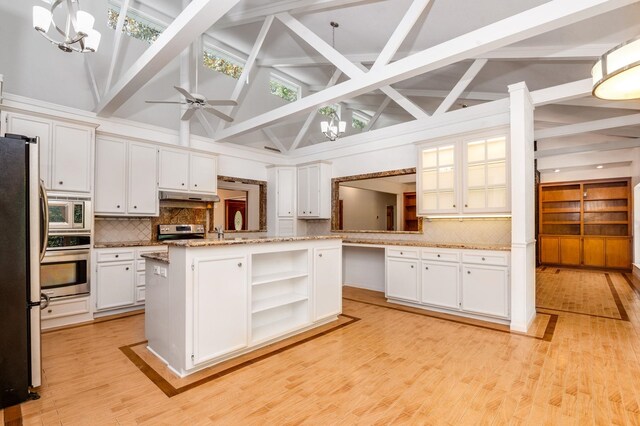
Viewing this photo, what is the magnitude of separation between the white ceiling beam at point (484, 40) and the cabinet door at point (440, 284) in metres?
2.56

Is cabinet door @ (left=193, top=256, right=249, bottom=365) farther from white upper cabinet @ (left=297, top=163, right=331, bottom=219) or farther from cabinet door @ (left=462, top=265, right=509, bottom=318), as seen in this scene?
white upper cabinet @ (left=297, top=163, right=331, bottom=219)

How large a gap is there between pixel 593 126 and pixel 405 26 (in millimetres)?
4773

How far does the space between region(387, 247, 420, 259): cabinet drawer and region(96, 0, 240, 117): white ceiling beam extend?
374cm

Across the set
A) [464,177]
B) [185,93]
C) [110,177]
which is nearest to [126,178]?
[110,177]

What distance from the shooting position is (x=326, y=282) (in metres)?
3.88

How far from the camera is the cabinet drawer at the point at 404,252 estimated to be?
4.70 metres

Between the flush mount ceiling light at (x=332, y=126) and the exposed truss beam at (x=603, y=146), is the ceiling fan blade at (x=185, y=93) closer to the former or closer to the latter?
the flush mount ceiling light at (x=332, y=126)

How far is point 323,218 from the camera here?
6.51 meters

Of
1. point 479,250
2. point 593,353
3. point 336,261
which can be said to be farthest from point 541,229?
point 336,261

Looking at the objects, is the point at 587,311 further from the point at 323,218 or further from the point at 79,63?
the point at 79,63

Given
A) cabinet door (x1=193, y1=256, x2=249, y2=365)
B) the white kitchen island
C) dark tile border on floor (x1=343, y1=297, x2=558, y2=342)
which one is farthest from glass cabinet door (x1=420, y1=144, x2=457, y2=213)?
cabinet door (x1=193, y1=256, x2=249, y2=365)

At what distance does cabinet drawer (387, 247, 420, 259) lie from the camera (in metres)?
4.70

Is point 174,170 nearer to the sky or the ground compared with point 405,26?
nearer to the ground

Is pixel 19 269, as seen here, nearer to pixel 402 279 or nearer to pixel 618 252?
pixel 402 279
